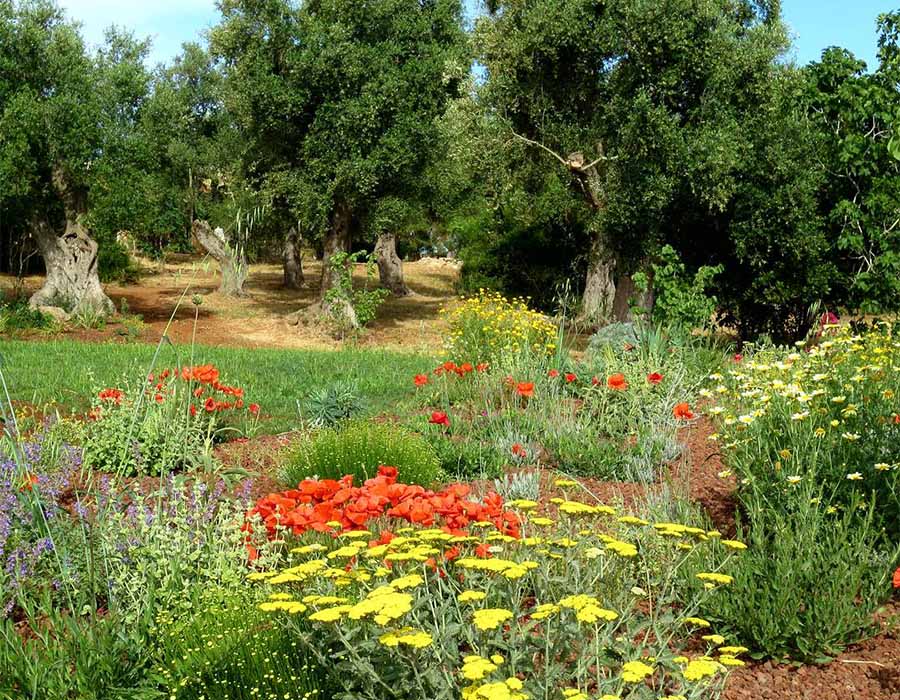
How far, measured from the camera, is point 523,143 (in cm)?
1855

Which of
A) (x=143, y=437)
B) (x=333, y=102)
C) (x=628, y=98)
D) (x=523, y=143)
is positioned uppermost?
(x=333, y=102)

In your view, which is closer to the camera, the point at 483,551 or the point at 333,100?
the point at 483,551

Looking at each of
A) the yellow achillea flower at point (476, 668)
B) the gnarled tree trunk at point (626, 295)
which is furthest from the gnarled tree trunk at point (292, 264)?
the yellow achillea flower at point (476, 668)

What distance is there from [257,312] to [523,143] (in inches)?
338

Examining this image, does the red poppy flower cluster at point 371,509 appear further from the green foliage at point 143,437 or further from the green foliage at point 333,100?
the green foliage at point 333,100

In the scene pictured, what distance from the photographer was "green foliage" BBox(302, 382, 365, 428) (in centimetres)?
751

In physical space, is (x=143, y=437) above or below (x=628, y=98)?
below

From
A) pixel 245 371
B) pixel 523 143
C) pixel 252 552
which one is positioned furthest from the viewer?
pixel 523 143

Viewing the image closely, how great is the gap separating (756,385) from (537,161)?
13.8 metres

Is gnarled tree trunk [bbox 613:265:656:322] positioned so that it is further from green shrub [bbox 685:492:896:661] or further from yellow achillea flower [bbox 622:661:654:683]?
yellow achillea flower [bbox 622:661:654:683]

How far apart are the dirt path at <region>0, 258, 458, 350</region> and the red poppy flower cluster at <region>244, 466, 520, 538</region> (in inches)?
453

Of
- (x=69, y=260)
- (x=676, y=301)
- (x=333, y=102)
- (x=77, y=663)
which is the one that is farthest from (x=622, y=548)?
(x=69, y=260)

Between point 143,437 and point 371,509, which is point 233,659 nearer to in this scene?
point 371,509

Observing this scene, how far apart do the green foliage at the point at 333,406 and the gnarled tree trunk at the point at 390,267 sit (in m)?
19.4
